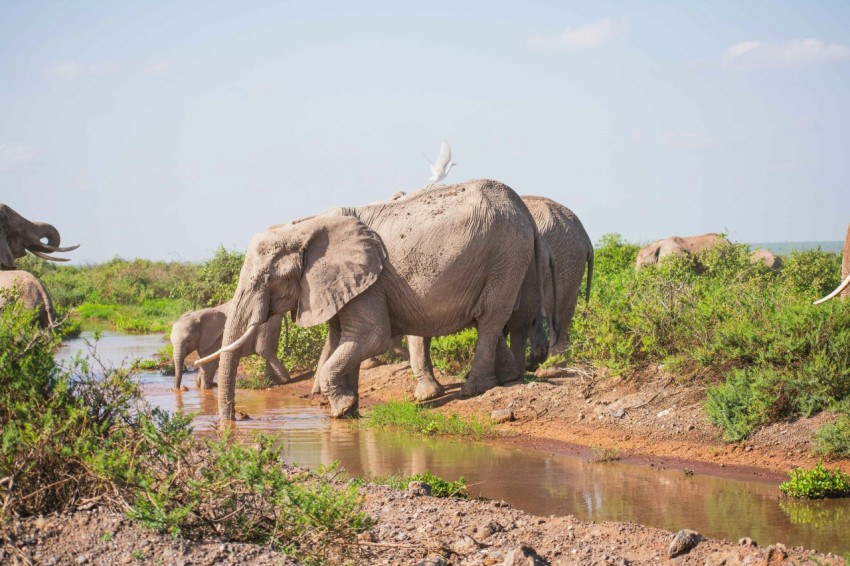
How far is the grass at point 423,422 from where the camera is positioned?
1189 cm

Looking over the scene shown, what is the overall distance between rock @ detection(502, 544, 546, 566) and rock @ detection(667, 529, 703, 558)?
0.89 m

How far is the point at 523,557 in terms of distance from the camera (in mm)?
6223

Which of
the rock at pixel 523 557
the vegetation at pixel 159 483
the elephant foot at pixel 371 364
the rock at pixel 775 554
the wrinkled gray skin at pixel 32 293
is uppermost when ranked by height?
the wrinkled gray skin at pixel 32 293

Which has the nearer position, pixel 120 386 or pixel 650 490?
pixel 120 386

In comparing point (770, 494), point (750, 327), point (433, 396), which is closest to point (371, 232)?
point (433, 396)

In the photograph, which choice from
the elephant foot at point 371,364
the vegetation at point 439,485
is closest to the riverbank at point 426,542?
the vegetation at point 439,485

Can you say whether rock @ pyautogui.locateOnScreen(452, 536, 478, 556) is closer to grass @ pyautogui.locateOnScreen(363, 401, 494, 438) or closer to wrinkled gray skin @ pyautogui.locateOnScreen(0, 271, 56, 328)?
grass @ pyautogui.locateOnScreen(363, 401, 494, 438)

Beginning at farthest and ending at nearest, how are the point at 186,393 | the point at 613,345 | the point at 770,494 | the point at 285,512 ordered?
the point at 186,393 → the point at 613,345 → the point at 770,494 → the point at 285,512

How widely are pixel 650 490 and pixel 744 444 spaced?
138 centimetres

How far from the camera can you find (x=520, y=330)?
14.2 m

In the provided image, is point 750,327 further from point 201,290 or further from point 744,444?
point 201,290

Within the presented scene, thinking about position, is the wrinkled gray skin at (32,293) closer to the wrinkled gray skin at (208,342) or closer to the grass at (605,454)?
the wrinkled gray skin at (208,342)

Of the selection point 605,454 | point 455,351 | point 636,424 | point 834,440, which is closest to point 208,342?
point 455,351

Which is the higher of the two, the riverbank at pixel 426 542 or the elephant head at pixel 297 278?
the elephant head at pixel 297 278
